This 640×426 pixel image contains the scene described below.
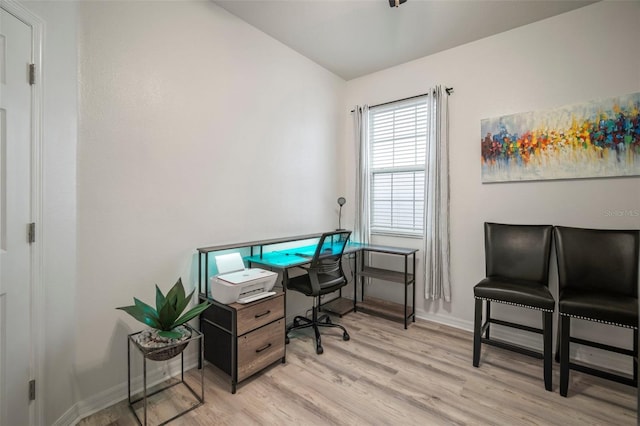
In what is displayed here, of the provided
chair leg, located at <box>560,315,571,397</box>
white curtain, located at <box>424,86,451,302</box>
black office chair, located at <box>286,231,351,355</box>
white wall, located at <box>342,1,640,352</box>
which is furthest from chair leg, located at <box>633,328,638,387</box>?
black office chair, located at <box>286,231,351,355</box>

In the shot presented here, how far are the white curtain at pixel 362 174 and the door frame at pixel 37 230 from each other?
111 inches

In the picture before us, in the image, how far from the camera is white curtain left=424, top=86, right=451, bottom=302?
9.56ft

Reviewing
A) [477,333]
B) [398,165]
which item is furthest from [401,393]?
[398,165]

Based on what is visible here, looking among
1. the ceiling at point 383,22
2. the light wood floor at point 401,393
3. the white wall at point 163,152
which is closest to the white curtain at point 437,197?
the ceiling at point 383,22

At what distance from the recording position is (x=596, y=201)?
2.25 m

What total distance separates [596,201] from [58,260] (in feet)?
12.1

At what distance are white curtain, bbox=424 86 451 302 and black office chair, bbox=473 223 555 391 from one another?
44 cm

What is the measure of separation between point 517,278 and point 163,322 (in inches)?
105

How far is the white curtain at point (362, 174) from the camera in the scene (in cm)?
347

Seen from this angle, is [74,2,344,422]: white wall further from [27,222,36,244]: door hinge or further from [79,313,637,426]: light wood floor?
[79,313,637,426]: light wood floor

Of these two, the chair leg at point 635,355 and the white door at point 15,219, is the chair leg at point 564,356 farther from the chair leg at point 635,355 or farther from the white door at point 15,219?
the white door at point 15,219

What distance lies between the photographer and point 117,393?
1810 millimetres

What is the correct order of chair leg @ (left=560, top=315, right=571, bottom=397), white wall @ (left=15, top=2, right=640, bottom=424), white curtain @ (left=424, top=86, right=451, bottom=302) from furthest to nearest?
white curtain @ (left=424, top=86, right=451, bottom=302) < chair leg @ (left=560, top=315, right=571, bottom=397) < white wall @ (left=15, top=2, right=640, bottom=424)

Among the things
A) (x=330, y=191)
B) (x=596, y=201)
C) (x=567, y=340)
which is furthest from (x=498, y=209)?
(x=330, y=191)
